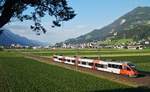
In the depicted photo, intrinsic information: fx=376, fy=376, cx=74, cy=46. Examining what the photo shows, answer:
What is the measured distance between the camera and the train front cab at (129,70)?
62.9 m

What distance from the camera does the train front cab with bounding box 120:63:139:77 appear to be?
6291 cm

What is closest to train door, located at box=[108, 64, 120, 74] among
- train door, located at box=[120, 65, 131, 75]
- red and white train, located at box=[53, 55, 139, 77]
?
red and white train, located at box=[53, 55, 139, 77]

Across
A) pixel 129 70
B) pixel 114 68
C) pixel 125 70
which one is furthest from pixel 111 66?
pixel 129 70

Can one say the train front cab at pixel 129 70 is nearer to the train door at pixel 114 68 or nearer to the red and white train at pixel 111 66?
the red and white train at pixel 111 66

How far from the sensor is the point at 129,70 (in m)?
64.3

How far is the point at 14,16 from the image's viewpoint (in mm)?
24234

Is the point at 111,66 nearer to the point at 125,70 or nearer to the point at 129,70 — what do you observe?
the point at 125,70

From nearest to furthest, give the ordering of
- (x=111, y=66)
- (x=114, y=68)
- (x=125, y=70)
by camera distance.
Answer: (x=125, y=70) < (x=114, y=68) < (x=111, y=66)

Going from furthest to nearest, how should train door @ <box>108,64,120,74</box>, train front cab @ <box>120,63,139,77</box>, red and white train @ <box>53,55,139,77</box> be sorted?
1. train door @ <box>108,64,120,74</box>
2. red and white train @ <box>53,55,139,77</box>
3. train front cab @ <box>120,63,139,77</box>

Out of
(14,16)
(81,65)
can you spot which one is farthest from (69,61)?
(14,16)

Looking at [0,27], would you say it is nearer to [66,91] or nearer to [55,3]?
[55,3]

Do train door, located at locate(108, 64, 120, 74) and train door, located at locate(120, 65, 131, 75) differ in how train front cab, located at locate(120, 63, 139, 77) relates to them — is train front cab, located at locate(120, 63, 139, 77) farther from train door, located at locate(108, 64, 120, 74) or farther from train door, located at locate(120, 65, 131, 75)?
train door, located at locate(108, 64, 120, 74)

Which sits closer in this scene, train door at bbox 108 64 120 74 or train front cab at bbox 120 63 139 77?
train front cab at bbox 120 63 139 77

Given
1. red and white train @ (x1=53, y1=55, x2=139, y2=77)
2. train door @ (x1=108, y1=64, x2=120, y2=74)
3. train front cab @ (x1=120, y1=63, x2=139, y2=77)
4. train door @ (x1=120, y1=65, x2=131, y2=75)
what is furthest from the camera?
train door @ (x1=108, y1=64, x2=120, y2=74)
